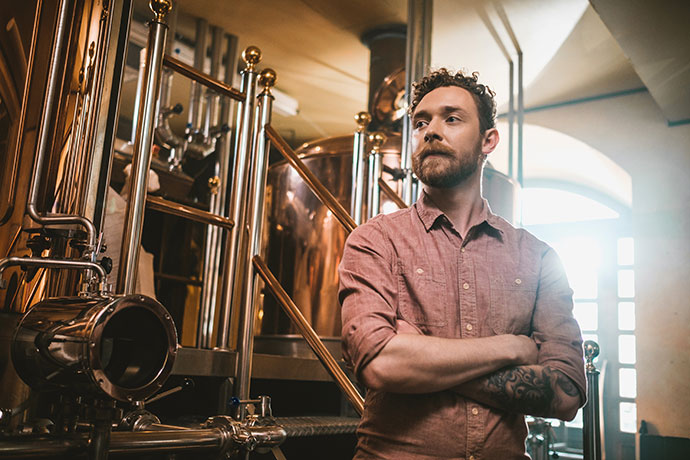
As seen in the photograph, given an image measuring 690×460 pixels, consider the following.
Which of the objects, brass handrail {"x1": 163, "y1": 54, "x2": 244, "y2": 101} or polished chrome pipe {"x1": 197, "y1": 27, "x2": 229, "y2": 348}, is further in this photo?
polished chrome pipe {"x1": 197, "y1": 27, "x2": 229, "y2": 348}

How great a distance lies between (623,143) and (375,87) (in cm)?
299

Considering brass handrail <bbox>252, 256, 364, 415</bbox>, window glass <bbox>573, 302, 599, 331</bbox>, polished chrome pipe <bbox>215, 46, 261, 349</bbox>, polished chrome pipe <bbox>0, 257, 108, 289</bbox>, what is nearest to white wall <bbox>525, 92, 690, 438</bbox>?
window glass <bbox>573, 302, 599, 331</bbox>

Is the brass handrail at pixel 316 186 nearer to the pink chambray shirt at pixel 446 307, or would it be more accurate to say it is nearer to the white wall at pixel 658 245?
the pink chambray shirt at pixel 446 307

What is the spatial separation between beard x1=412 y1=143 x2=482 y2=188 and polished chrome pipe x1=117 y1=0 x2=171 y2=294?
95 cm

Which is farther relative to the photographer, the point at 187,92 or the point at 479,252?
the point at 187,92

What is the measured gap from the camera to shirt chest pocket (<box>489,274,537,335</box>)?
65.5 inches

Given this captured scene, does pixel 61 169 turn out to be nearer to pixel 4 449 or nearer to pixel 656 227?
pixel 4 449

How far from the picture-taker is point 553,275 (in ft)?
5.78

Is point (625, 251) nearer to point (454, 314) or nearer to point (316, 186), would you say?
point (316, 186)

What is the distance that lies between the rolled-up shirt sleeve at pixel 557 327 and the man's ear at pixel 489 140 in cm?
36

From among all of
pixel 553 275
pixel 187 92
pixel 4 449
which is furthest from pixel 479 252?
pixel 187 92

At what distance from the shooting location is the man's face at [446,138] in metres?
1.79

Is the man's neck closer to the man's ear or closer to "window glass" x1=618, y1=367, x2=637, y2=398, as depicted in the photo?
the man's ear

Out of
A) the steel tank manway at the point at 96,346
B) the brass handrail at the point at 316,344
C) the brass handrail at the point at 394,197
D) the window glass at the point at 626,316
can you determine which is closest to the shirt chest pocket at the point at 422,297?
the steel tank manway at the point at 96,346
